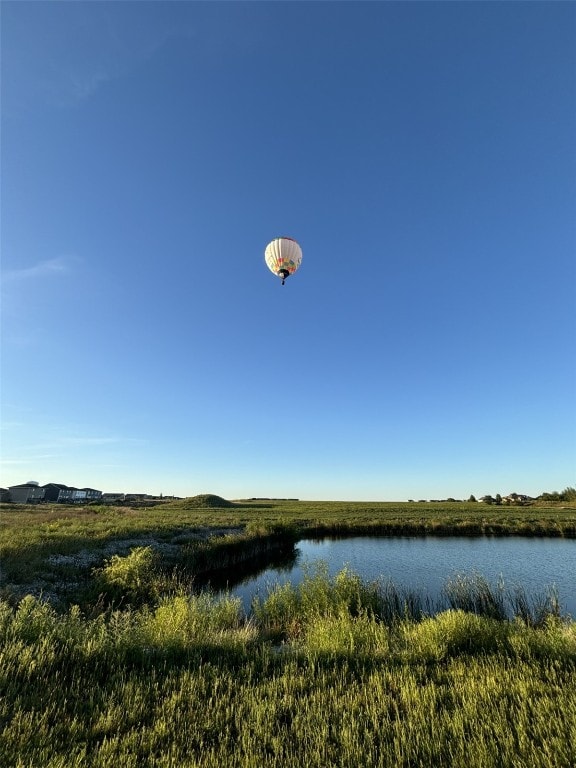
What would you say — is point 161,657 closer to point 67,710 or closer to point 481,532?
point 67,710

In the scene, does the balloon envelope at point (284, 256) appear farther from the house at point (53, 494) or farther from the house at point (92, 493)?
the house at point (92, 493)

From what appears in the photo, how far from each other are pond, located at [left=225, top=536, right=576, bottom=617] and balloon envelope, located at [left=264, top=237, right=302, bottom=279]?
13.9m

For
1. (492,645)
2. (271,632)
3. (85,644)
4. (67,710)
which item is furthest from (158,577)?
(492,645)

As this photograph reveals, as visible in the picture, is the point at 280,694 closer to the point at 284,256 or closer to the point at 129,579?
the point at 129,579

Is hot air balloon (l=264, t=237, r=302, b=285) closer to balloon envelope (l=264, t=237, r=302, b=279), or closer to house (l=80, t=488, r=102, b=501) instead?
balloon envelope (l=264, t=237, r=302, b=279)

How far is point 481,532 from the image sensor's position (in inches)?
1708

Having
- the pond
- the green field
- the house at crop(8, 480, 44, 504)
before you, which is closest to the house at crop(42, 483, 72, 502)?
the house at crop(8, 480, 44, 504)

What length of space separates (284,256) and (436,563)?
75.1ft

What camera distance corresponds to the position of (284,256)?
19.2 meters

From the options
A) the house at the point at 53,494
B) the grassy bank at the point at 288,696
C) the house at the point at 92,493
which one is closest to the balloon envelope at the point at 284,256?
the grassy bank at the point at 288,696

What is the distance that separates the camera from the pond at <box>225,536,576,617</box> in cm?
1943

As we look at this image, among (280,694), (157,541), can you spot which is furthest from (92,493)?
(280,694)

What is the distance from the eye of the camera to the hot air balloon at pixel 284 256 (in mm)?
19188

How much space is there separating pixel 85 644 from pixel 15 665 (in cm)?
113
